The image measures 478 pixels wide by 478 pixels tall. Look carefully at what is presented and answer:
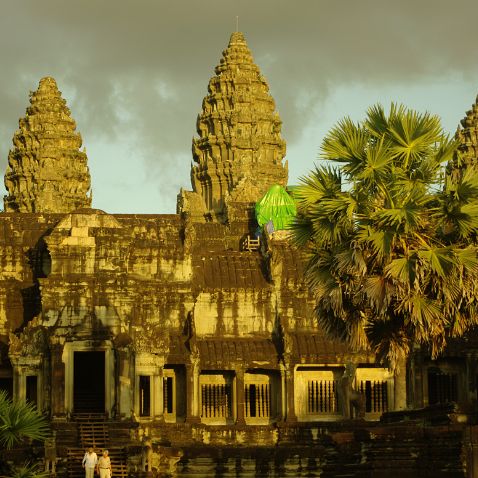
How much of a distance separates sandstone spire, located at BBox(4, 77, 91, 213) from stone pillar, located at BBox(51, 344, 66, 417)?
6689cm

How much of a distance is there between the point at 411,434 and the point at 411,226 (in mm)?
5805

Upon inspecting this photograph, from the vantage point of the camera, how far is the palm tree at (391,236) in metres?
51.9

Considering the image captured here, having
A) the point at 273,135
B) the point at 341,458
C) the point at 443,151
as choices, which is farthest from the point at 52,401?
the point at 273,135

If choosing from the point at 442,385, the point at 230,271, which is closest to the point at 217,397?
the point at 230,271

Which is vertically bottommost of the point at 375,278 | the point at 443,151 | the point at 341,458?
the point at 341,458

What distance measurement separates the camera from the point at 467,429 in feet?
164

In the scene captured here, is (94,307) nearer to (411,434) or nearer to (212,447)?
(212,447)

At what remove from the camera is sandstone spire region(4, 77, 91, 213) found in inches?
5507

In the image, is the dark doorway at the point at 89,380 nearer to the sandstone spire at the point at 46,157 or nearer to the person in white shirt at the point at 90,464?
the person in white shirt at the point at 90,464

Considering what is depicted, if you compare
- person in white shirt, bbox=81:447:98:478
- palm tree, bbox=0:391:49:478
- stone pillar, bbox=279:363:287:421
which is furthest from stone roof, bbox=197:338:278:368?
person in white shirt, bbox=81:447:98:478

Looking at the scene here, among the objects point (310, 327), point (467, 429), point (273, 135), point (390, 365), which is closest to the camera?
point (467, 429)

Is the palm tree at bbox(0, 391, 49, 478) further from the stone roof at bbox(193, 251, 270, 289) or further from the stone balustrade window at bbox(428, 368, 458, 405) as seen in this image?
the stone balustrade window at bbox(428, 368, 458, 405)

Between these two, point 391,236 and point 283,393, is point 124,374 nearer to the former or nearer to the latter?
point 283,393

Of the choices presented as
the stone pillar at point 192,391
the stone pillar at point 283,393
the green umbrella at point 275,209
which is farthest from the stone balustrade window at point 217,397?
the green umbrella at point 275,209
